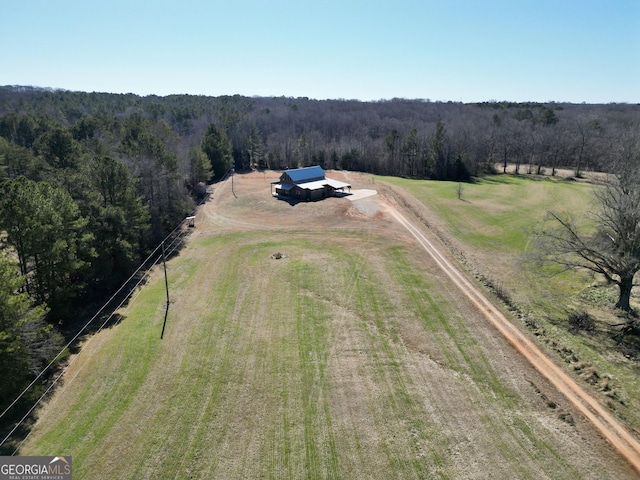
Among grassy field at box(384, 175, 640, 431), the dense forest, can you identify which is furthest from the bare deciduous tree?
the dense forest

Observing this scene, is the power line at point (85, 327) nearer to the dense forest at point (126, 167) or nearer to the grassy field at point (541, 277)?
the dense forest at point (126, 167)

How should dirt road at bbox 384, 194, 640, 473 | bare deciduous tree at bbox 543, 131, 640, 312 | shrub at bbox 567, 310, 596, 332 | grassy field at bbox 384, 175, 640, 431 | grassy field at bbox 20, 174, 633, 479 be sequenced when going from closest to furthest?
grassy field at bbox 20, 174, 633, 479
dirt road at bbox 384, 194, 640, 473
grassy field at bbox 384, 175, 640, 431
shrub at bbox 567, 310, 596, 332
bare deciduous tree at bbox 543, 131, 640, 312

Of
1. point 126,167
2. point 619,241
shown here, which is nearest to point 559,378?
point 619,241

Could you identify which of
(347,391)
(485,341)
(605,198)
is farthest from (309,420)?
(605,198)

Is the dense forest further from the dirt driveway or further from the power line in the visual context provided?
the dirt driveway

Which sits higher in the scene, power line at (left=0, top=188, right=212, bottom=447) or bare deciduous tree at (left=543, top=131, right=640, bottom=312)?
bare deciduous tree at (left=543, top=131, right=640, bottom=312)

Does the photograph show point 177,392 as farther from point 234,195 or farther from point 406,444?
point 234,195

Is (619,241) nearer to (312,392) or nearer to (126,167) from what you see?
(312,392)
